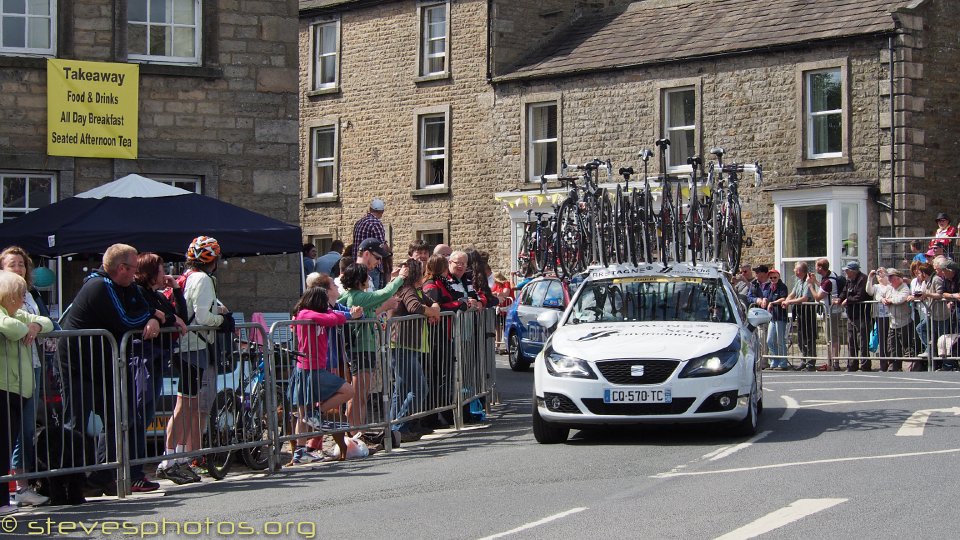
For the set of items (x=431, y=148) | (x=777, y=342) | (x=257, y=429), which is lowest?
(x=257, y=429)

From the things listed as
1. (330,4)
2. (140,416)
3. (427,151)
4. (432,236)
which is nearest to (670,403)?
(140,416)

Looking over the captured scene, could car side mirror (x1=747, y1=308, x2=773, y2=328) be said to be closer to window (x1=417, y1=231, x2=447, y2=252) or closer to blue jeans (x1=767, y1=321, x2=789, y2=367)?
blue jeans (x1=767, y1=321, x2=789, y2=367)

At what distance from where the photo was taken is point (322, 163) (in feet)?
143

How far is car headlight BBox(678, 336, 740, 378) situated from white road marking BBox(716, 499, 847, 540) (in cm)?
347

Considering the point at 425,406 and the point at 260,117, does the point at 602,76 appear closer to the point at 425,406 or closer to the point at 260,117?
the point at 260,117

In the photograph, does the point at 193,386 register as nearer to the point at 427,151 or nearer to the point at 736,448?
the point at 736,448

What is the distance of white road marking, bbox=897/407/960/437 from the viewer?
551 inches

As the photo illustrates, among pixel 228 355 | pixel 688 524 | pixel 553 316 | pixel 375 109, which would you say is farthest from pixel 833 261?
pixel 688 524

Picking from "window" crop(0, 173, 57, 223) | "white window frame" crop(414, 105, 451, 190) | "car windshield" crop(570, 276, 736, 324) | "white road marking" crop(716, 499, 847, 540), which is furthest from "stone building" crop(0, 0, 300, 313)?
"white window frame" crop(414, 105, 451, 190)

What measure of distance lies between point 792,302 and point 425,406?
12.9 metres

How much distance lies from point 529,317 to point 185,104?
776 cm

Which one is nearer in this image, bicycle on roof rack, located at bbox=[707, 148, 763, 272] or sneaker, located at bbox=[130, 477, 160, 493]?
sneaker, located at bbox=[130, 477, 160, 493]

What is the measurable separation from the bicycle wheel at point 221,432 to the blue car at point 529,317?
13.1m

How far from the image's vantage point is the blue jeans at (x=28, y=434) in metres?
10.5
